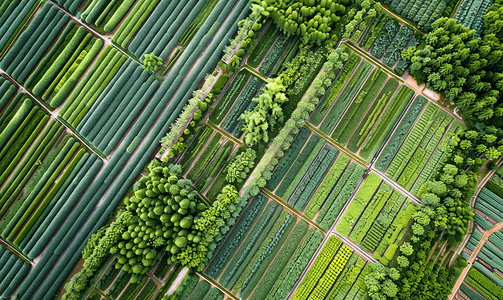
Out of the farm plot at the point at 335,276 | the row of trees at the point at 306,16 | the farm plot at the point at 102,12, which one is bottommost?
the farm plot at the point at 335,276

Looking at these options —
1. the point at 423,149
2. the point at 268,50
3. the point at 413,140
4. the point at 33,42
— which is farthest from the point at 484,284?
the point at 33,42

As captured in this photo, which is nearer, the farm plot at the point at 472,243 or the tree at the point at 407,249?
the tree at the point at 407,249

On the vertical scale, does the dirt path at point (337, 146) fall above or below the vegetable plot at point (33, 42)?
above

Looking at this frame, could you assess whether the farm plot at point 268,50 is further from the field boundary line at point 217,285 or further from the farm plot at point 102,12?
the field boundary line at point 217,285

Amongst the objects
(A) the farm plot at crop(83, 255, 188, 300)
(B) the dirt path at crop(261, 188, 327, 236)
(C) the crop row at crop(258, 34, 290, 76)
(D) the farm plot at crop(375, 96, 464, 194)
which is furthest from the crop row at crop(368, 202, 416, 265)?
(C) the crop row at crop(258, 34, 290, 76)

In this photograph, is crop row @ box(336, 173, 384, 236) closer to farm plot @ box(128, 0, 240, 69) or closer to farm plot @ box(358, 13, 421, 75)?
farm plot @ box(358, 13, 421, 75)

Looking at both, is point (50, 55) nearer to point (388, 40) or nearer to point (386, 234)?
point (388, 40)

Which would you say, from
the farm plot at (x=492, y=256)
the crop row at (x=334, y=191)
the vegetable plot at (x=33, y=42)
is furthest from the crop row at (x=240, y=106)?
the farm plot at (x=492, y=256)
